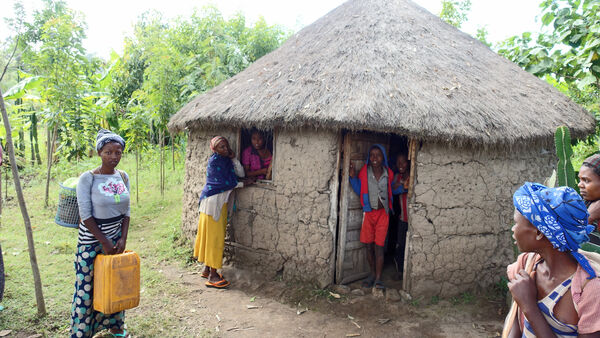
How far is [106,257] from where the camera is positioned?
2.99 meters

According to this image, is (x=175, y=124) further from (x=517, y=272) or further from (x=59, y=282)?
(x=517, y=272)

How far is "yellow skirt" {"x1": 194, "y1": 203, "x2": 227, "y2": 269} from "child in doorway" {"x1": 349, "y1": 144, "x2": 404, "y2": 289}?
5.76 feet

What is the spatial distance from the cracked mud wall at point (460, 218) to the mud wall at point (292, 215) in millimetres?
1015

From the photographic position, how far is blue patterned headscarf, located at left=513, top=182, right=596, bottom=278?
1379 mm

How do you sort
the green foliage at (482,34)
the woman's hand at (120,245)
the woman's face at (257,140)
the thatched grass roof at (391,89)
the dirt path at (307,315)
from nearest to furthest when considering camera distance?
the woman's hand at (120,245)
the dirt path at (307,315)
the thatched grass roof at (391,89)
the woman's face at (257,140)
the green foliage at (482,34)

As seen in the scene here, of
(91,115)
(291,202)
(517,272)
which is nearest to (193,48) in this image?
→ (91,115)

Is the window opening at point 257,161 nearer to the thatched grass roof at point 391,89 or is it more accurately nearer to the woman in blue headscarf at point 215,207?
the woman in blue headscarf at point 215,207

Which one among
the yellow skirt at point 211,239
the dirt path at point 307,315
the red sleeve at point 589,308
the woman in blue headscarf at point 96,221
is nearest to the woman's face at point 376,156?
the dirt path at point 307,315

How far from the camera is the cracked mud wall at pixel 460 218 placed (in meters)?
4.43

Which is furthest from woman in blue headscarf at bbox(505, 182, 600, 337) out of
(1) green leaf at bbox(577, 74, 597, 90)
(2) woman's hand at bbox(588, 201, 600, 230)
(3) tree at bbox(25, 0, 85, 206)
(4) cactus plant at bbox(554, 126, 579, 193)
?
(3) tree at bbox(25, 0, 85, 206)

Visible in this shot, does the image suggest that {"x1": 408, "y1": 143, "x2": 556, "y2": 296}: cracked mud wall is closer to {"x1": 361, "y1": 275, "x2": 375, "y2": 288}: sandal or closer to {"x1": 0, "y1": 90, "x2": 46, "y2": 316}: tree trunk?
{"x1": 361, "y1": 275, "x2": 375, "y2": 288}: sandal

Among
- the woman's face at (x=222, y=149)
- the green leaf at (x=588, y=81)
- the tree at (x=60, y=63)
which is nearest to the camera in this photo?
the green leaf at (x=588, y=81)

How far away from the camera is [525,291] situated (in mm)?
1479

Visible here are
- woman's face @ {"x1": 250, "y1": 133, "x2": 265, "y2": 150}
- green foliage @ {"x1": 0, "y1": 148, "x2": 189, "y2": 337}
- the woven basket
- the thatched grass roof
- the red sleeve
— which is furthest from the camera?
woman's face @ {"x1": 250, "y1": 133, "x2": 265, "y2": 150}
